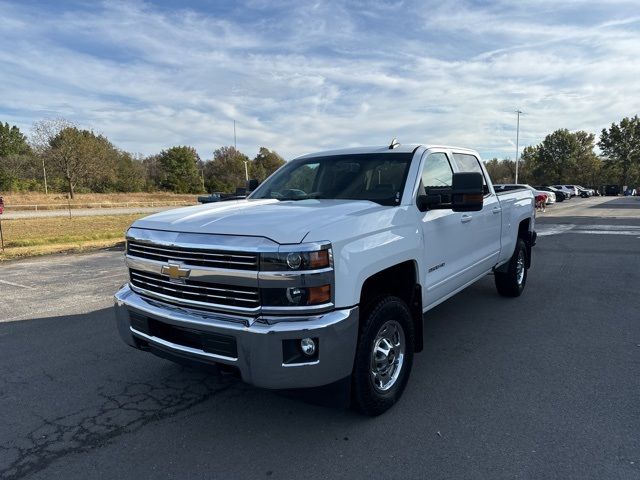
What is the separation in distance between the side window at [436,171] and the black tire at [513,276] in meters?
2.22

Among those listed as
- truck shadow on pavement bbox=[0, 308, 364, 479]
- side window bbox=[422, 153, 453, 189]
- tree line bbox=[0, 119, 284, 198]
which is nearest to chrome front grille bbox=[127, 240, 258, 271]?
truck shadow on pavement bbox=[0, 308, 364, 479]

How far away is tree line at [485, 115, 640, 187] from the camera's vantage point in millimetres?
76062

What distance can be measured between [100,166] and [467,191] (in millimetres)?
56726

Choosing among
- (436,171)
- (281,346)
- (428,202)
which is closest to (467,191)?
(428,202)

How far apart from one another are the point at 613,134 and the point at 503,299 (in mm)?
86489

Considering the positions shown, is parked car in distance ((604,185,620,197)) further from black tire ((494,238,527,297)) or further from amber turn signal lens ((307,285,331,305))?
amber turn signal lens ((307,285,331,305))

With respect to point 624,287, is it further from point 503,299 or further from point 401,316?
point 401,316

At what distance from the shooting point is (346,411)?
337 cm

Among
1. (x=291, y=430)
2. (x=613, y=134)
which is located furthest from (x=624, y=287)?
→ (x=613, y=134)

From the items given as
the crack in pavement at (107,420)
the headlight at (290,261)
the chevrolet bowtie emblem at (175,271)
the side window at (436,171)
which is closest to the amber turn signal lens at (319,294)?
the headlight at (290,261)

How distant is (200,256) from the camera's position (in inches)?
114

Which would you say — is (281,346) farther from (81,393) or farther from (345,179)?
(81,393)

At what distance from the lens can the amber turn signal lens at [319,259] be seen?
266 cm

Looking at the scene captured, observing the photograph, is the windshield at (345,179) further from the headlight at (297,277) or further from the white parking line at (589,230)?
the white parking line at (589,230)
